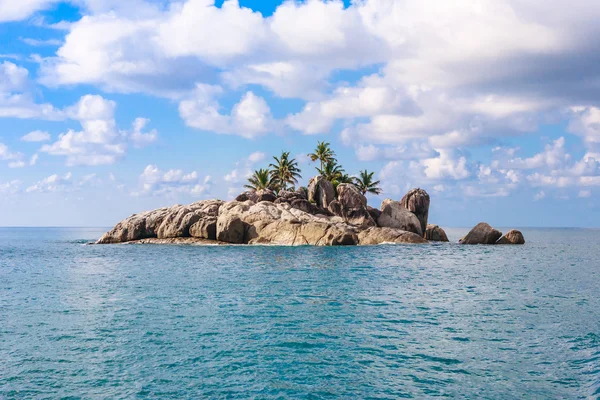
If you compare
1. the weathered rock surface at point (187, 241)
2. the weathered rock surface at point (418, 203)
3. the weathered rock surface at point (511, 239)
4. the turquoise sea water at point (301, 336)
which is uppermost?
the weathered rock surface at point (418, 203)

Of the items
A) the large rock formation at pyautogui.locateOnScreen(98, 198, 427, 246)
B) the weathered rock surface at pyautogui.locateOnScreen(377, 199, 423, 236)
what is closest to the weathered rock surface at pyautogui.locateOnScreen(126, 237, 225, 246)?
the large rock formation at pyautogui.locateOnScreen(98, 198, 427, 246)

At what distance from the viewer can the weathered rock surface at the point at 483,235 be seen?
7138cm

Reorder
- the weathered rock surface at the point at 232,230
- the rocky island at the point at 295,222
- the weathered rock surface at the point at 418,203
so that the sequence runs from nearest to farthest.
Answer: the rocky island at the point at 295,222 → the weathered rock surface at the point at 232,230 → the weathered rock surface at the point at 418,203

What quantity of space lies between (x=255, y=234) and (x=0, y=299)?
39.6m

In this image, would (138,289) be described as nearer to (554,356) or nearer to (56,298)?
(56,298)

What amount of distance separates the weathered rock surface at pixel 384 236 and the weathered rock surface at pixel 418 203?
9560 millimetres

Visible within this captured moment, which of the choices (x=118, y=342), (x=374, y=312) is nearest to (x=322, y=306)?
(x=374, y=312)

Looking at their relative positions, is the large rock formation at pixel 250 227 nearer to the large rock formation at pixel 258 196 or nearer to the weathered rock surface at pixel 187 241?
the weathered rock surface at pixel 187 241

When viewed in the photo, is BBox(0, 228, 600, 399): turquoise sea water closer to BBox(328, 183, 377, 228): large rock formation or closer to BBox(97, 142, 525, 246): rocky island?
BBox(97, 142, 525, 246): rocky island

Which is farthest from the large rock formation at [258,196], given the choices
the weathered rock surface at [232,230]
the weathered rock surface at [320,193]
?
the weathered rock surface at [232,230]

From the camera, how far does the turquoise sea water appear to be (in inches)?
506

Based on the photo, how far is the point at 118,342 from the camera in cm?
1697

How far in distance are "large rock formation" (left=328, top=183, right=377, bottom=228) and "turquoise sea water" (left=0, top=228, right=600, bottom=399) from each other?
36.2 metres

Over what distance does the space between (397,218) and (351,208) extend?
745cm
